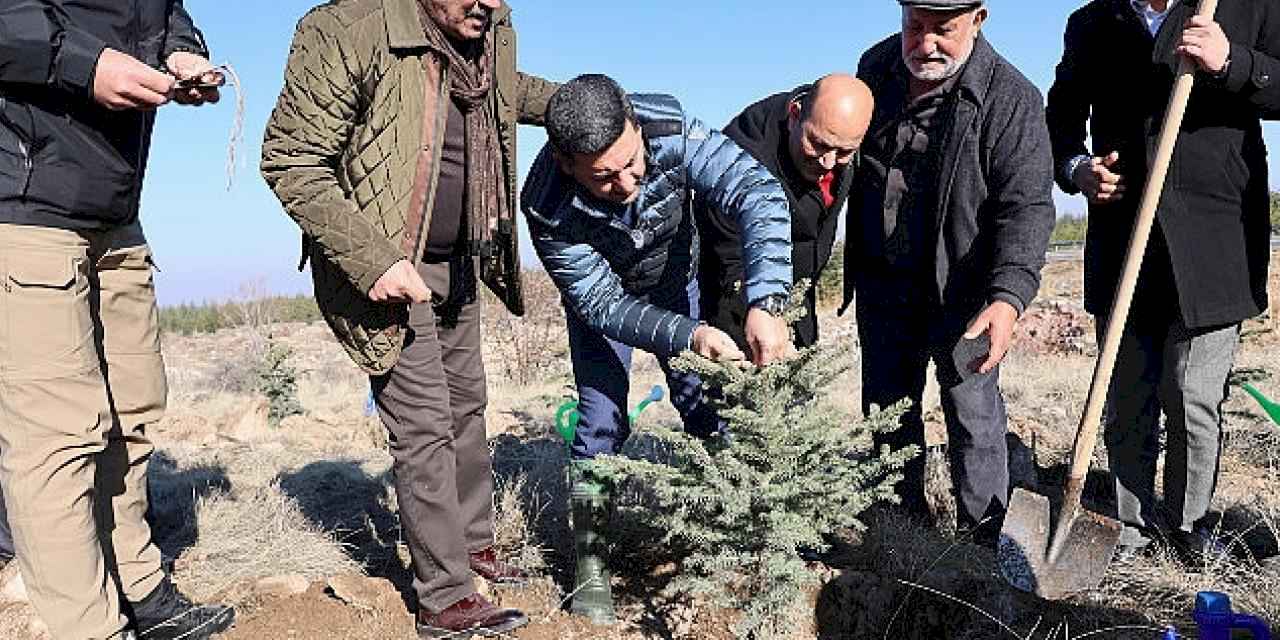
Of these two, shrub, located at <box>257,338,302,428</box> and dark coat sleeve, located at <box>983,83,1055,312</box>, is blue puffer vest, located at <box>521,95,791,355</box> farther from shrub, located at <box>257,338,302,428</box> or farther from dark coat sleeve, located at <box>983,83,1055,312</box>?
shrub, located at <box>257,338,302,428</box>

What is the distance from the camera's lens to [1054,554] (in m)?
3.05

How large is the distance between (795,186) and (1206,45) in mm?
1268

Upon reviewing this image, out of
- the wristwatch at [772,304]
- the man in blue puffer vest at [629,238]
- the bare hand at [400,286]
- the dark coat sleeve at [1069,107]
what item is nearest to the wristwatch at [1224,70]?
the dark coat sleeve at [1069,107]

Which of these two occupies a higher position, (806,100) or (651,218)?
(806,100)

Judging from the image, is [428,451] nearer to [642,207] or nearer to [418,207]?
[418,207]

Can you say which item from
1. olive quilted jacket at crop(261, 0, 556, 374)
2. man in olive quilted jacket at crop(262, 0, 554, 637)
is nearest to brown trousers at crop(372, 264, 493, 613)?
Result: man in olive quilted jacket at crop(262, 0, 554, 637)

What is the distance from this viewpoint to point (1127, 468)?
3.61 metres

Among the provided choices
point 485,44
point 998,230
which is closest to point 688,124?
point 485,44

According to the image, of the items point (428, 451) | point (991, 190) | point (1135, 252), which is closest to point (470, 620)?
point (428, 451)

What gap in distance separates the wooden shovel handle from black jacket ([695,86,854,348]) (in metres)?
0.93

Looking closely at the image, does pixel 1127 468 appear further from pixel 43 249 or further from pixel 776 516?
pixel 43 249

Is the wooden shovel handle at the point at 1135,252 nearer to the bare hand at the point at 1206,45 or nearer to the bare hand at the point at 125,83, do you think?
the bare hand at the point at 1206,45

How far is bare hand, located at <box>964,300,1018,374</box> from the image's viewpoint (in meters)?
3.06

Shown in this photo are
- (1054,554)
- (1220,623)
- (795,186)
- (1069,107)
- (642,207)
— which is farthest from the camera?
(1069,107)
